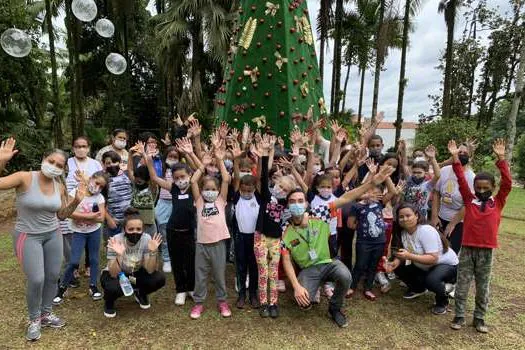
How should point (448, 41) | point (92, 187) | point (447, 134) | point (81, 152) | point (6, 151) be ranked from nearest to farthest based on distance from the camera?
point (6, 151), point (92, 187), point (81, 152), point (447, 134), point (448, 41)

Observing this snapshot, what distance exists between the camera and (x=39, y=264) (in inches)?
123

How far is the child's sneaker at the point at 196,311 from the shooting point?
371 cm

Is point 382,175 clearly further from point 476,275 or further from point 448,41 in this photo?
point 448,41

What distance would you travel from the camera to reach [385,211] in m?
4.48

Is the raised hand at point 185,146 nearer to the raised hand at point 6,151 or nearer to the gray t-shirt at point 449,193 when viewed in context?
the raised hand at point 6,151

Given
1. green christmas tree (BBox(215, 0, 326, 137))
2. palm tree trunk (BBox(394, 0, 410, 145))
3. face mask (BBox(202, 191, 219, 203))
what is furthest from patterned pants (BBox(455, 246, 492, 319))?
palm tree trunk (BBox(394, 0, 410, 145))

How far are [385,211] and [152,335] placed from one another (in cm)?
276

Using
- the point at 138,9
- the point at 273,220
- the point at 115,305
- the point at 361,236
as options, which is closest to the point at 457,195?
the point at 361,236

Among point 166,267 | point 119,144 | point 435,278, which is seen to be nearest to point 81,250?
point 166,267

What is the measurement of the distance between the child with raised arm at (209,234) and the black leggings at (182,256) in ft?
0.79

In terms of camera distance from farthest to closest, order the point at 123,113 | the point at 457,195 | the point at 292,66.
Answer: the point at 123,113 → the point at 292,66 → the point at 457,195

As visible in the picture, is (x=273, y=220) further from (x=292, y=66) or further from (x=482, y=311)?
(x=292, y=66)

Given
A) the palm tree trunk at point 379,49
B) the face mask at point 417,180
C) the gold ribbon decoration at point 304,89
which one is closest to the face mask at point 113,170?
the gold ribbon decoration at point 304,89

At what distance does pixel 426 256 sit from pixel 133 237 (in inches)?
110
